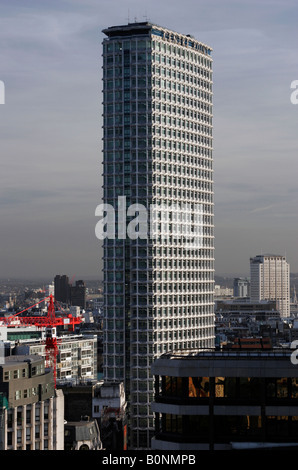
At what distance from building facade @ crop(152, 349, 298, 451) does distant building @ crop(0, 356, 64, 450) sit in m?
64.4

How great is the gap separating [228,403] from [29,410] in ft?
235

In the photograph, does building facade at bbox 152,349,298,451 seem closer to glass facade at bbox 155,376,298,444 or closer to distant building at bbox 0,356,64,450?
glass facade at bbox 155,376,298,444

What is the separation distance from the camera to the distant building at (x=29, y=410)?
13650cm

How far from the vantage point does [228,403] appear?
7456cm

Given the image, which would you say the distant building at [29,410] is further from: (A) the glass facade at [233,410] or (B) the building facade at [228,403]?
(A) the glass facade at [233,410]

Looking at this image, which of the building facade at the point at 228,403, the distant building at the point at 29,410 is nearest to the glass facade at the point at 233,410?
the building facade at the point at 228,403

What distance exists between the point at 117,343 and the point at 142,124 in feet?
153

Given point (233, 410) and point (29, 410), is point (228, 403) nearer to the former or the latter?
point (233, 410)

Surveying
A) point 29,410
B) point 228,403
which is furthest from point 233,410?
point 29,410

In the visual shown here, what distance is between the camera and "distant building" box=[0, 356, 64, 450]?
136 m

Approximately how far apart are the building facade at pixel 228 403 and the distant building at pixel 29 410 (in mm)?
64376

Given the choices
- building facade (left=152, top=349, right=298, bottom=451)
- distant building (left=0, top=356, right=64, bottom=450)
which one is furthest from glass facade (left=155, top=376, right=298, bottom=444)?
distant building (left=0, top=356, right=64, bottom=450)

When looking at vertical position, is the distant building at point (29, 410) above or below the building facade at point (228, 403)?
below
